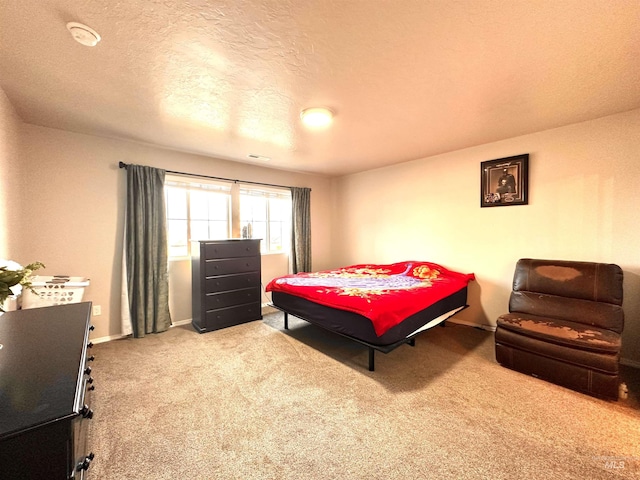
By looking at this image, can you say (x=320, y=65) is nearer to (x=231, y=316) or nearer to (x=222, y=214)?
(x=222, y=214)

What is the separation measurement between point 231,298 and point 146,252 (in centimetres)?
123

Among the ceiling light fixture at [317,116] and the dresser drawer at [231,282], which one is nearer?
the ceiling light fixture at [317,116]

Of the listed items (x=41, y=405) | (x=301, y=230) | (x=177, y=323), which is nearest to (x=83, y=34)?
(x=41, y=405)

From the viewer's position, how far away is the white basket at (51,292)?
7.91 ft

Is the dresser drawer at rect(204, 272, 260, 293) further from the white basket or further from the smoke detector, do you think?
the smoke detector

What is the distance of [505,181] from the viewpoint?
10.8 feet

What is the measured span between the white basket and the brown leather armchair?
4.18m

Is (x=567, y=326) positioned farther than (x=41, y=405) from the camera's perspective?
Yes

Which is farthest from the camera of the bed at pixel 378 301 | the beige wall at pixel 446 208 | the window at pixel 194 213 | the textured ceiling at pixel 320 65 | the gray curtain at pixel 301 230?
the gray curtain at pixel 301 230

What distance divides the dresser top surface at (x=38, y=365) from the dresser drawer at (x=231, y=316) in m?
1.91

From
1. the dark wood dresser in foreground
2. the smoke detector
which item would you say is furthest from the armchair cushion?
the smoke detector

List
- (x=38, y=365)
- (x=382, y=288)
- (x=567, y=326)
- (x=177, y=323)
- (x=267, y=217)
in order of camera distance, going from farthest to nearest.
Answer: (x=267, y=217), (x=177, y=323), (x=382, y=288), (x=567, y=326), (x=38, y=365)

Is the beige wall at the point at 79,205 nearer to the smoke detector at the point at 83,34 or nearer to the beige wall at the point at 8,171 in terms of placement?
the beige wall at the point at 8,171

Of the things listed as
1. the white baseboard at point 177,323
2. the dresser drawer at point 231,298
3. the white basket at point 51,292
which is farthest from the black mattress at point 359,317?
the white basket at point 51,292
